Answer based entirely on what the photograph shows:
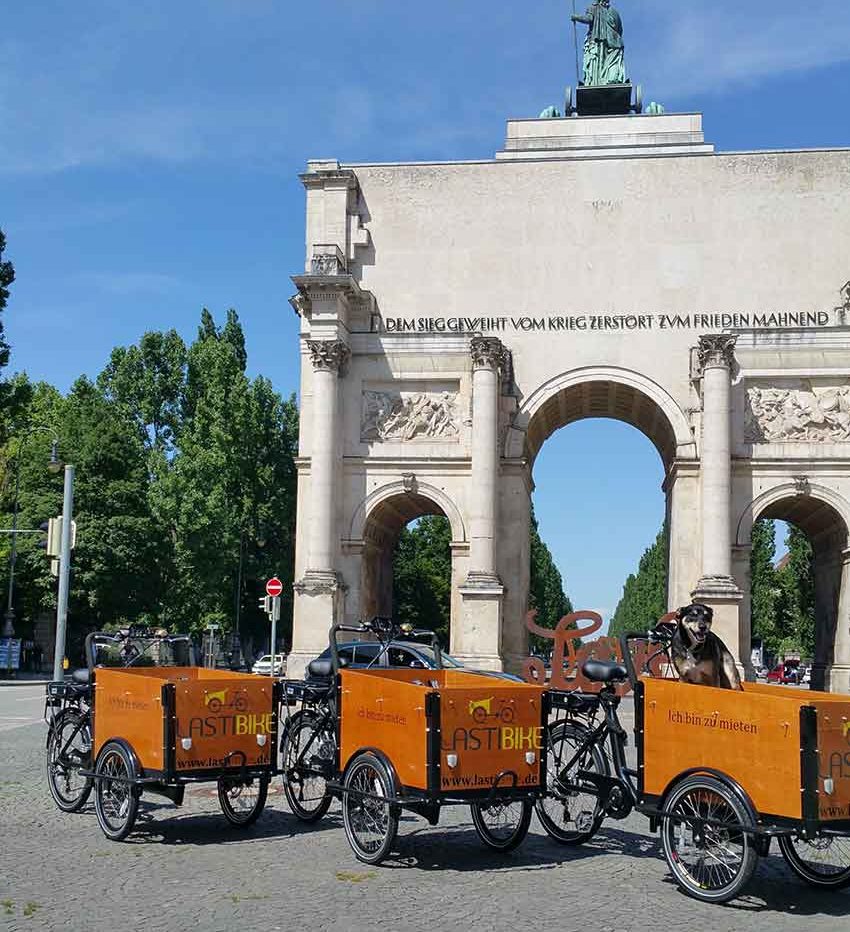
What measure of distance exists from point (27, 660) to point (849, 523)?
38.7m

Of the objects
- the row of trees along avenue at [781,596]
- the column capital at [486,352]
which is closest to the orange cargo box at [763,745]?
the column capital at [486,352]

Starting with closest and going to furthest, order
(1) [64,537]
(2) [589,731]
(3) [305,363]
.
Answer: (2) [589,731] → (1) [64,537] → (3) [305,363]

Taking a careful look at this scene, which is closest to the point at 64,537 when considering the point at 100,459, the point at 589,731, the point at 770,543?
the point at 589,731

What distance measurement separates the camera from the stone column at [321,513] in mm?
34562

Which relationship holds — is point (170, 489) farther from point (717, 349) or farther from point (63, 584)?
point (63, 584)

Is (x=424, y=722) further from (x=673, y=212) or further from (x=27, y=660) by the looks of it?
(x=27, y=660)

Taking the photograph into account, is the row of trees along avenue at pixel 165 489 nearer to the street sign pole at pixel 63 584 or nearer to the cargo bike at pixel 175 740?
the street sign pole at pixel 63 584

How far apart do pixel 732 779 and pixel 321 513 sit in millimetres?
26636

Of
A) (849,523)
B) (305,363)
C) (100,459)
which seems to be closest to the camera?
(849,523)

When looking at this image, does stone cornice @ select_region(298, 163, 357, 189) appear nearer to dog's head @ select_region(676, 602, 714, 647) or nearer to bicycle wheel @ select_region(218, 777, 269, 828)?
bicycle wheel @ select_region(218, 777, 269, 828)

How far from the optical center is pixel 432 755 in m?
9.91

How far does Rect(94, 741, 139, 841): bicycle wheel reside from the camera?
1102cm

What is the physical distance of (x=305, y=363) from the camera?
3697cm

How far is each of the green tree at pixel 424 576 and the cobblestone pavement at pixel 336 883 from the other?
6364 centimetres
